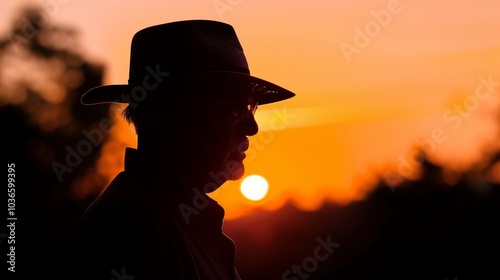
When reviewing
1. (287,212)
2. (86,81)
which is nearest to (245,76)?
(86,81)

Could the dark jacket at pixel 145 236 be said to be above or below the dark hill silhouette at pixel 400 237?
above

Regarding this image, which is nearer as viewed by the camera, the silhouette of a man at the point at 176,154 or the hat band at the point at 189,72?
the silhouette of a man at the point at 176,154

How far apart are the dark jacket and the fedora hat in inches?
14.3

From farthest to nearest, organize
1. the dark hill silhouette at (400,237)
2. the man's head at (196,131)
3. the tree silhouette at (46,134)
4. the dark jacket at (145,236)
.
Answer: the dark hill silhouette at (400,237), the tree silhouette at (46,134), the man's head at (196,131), the dark jacket at (145,236)

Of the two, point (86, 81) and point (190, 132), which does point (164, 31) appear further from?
point (86, 81)

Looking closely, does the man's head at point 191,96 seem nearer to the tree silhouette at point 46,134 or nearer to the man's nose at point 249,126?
the man's nose at point 249,126

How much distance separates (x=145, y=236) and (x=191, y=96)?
0.80 m

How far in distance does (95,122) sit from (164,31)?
1449 inches

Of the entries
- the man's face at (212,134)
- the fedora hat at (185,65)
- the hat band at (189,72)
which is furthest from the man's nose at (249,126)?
the hat band at (189,72)

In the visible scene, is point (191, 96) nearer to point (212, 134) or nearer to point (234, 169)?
point (212, 134)

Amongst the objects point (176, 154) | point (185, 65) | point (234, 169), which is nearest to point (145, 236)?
point (176, 154)

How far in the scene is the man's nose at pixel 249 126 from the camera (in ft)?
12.6

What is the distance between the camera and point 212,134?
373 cm

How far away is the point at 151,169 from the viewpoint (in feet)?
11.6
